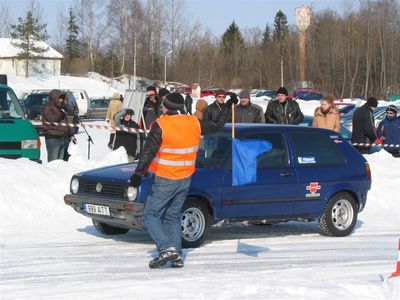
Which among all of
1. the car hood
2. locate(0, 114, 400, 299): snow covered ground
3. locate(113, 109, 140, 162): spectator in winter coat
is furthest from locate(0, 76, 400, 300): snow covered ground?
locate(113, 109, 140, 162): spectator in winter coat

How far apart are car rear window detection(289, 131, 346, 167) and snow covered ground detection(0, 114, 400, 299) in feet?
3.49

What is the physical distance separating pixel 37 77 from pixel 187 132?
80.6 metres

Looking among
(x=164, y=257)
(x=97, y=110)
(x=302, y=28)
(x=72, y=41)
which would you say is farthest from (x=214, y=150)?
(x=72, y=41)

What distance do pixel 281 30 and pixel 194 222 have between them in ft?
346

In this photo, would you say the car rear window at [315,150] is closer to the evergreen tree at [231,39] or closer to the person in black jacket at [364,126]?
the person in black jacket at [364,126]

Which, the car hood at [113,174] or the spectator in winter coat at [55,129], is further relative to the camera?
the spectator in winter coat at [55,129]

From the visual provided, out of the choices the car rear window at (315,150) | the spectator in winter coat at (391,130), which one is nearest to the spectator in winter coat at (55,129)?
the car rear window at (315,150)

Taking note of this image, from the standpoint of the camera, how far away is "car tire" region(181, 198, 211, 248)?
971 cm

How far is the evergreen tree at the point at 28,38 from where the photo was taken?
86250mm

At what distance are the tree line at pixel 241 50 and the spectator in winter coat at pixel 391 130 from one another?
63.2 meters

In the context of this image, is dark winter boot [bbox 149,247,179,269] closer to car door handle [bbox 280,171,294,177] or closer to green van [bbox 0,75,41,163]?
car door handle [bbox 280,171,294,177]

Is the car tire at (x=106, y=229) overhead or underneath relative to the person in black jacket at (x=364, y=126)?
underneath

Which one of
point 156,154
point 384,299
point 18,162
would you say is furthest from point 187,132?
point 18,162

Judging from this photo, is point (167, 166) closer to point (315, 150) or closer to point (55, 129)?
point (315, 150)
